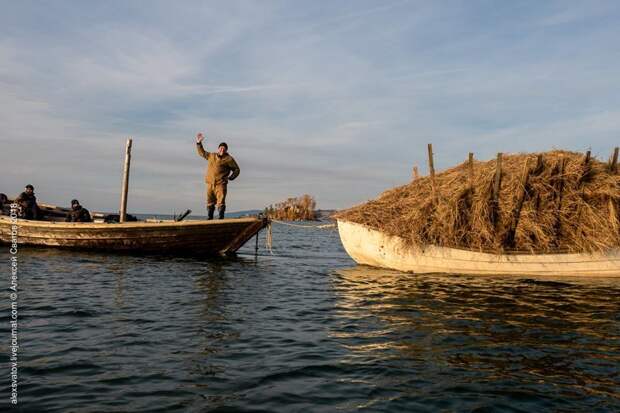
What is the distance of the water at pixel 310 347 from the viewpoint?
14.4 ft

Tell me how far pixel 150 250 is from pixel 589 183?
48.9 feet

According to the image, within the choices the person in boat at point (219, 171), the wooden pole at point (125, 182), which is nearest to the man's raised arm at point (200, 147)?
the person in boat at point (219, 171)

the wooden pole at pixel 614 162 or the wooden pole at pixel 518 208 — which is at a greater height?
the wooden pole at pixel 614 162

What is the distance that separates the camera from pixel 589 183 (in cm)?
1365

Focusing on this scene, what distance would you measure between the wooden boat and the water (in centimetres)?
538

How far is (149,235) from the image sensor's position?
56.0ft

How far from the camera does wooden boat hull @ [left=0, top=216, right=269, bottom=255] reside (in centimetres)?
1670

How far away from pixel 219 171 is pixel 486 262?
9124 mm

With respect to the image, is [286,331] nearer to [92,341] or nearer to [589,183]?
[92,341]

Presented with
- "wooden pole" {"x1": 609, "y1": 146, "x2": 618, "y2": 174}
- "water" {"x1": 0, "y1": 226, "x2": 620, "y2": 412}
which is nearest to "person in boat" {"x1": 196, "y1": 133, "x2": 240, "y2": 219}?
"water" {"x1": 0, "y1": 226, "x2": 620, "y2": 412}

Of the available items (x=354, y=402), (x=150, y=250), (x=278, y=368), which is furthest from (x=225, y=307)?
(x=150, y=250)

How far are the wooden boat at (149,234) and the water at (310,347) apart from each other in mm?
5385

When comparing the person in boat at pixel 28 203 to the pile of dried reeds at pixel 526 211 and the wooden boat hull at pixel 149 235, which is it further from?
the pile of dried reeds at pixel 526 211

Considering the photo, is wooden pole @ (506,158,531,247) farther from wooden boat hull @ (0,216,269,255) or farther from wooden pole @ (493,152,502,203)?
wooden boat hull @ (0,216,269,255)
